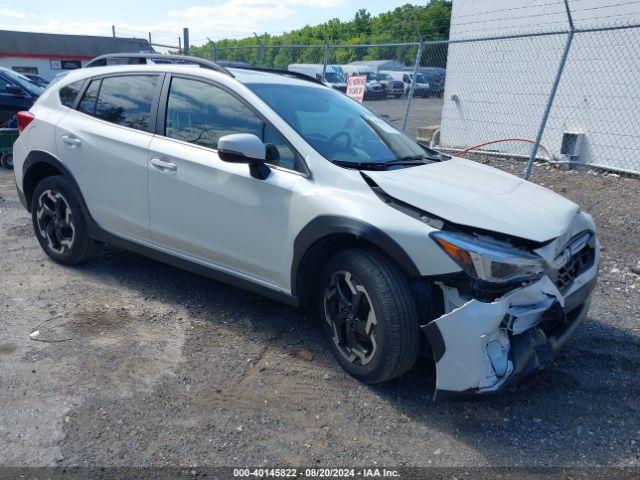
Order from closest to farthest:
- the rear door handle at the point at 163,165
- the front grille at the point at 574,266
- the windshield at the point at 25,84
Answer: the front grille at the point at 574,266, the rear door handle at the point at 163,165, the windshield at the point at 25,84

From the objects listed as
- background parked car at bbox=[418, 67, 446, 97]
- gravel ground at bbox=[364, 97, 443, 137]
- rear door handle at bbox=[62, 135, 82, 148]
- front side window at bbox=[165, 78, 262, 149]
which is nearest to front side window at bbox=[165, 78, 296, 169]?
front side window at bbox=[165, 78, 262, 149]

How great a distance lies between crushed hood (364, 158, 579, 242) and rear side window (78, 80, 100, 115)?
8.80 ft

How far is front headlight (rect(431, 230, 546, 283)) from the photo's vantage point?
9.08ft

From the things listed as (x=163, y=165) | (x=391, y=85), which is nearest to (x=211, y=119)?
Result: (x=163, y=165)

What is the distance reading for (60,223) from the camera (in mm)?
4961

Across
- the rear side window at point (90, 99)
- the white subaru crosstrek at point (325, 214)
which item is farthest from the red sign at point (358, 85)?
the rear side window at point (90, 99)

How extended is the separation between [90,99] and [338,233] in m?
2.80

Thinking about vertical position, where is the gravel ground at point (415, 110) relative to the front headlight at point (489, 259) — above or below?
below

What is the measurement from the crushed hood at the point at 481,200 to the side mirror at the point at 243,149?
0.66 m

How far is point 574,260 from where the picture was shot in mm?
3309

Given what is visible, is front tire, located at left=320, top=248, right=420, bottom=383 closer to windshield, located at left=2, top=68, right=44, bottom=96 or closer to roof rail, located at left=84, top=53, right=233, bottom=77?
roof rail, located at left=84, top=53, right=233, bottom=77

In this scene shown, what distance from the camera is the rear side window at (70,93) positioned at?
193 inches

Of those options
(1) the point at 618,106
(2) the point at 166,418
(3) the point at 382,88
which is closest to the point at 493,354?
(2) the point at 166,418

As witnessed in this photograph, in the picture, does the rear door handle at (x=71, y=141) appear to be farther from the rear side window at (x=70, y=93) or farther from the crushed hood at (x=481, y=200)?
the crushed hood at (x=481, y=200)
